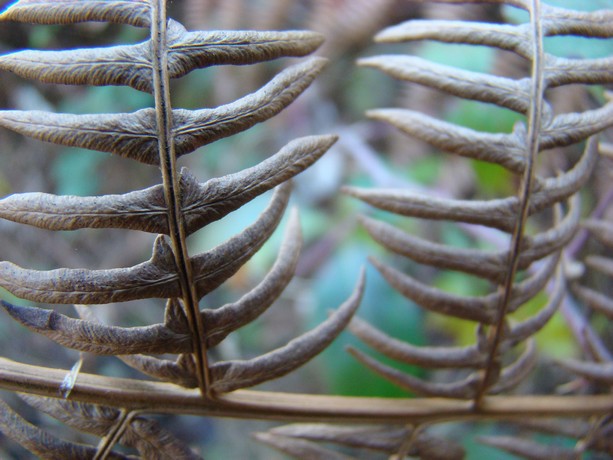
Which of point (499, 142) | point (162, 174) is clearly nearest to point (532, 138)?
point (499, 142)

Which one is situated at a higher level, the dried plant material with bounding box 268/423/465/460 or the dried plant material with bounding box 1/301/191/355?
the dried plant material with bounding box 1/301/191/355

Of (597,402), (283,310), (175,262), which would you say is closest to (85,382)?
(175,262)

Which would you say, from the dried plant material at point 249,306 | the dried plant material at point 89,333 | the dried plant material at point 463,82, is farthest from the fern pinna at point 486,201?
the dried plant material at point 89,333

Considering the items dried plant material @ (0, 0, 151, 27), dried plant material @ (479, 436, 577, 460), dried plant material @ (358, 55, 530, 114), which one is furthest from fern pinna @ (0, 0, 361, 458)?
dried plant material @ (479, 436, 577, 460)

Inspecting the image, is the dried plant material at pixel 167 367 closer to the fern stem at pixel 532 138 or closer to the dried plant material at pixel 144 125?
the dried plant material at pixel 144 125

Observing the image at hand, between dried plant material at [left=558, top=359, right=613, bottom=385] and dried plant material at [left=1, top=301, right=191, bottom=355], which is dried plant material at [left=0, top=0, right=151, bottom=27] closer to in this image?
dried plant material at [left=1, top=301, right=191, bottom=355]

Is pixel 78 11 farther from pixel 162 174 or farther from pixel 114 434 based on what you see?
pixel 114 434
